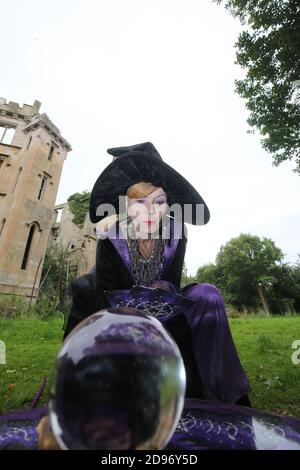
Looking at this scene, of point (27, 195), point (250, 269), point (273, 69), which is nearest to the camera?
point (273, 69)

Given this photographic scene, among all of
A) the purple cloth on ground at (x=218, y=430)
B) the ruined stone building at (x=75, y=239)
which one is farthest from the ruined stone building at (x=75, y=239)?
the purple cloth on ground at (x=218, y=430)

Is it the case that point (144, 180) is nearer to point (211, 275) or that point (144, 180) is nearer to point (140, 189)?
point (140, 189)

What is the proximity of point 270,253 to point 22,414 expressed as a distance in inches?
1241

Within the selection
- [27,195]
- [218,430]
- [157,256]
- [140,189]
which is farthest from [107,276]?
[27,195]

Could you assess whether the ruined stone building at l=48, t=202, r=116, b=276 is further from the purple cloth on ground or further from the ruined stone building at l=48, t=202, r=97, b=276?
the purple cloth on ground

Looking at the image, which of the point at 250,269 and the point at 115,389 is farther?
the point at 250,269

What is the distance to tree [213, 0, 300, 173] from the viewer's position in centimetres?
585

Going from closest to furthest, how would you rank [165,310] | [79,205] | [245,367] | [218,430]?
[218,430]
[165,310]
[245,367]
[79,205]

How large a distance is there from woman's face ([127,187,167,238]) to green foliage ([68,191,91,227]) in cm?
2668

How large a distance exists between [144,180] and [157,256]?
765mm

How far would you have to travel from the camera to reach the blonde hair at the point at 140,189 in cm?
259

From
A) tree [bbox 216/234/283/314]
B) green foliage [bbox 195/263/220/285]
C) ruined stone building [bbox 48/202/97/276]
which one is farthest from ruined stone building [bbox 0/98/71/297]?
green foliage [bbox 195/263/220/285]

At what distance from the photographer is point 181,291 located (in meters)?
2.22

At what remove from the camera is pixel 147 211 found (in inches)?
99.0
